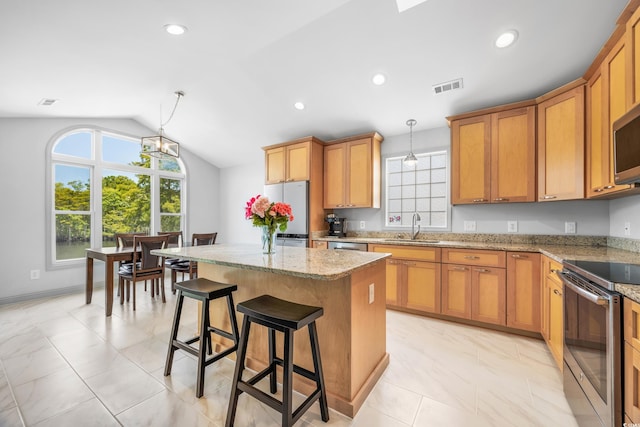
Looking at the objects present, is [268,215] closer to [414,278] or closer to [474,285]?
[414,278]

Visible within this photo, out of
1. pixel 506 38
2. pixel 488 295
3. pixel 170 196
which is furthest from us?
pixel 170 196

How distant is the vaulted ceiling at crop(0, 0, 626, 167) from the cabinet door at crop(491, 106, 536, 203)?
255 millimetres

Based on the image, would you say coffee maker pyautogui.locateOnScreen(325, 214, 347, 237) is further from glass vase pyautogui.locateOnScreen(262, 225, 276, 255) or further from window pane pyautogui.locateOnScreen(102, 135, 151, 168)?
window pane pyautogui.locateOnScreen(102, 135, 151, 168)

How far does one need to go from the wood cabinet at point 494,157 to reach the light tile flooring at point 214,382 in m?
1.51

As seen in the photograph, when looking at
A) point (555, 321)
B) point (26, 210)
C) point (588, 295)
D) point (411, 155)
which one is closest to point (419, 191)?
point (411, 155)

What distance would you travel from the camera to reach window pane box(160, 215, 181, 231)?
17.9ft

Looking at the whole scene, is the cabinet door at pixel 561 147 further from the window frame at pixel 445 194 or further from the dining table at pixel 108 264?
the dining table at pixel 108 264

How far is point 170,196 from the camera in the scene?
5.57 m

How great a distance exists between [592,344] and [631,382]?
12.4 inches

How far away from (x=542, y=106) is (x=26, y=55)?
498 centimetres

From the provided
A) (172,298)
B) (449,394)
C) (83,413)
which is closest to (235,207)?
(172,298)

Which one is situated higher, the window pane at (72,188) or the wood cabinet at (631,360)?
the window pane at (72,188)

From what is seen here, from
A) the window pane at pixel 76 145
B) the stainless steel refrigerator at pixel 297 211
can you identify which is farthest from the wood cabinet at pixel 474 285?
the window pane at pixel 76 145

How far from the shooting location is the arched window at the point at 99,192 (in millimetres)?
4152
